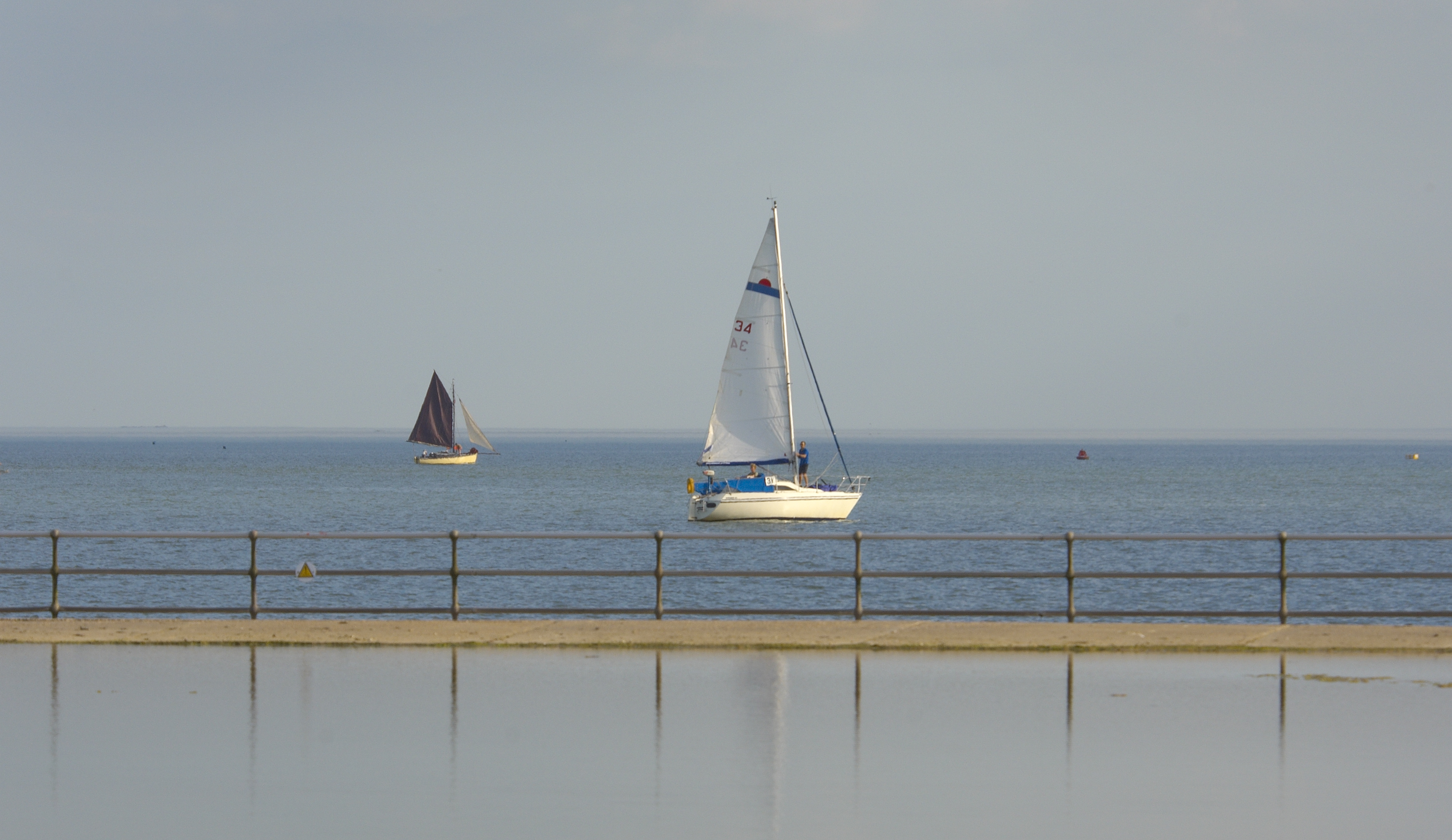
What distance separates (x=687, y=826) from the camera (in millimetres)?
9164

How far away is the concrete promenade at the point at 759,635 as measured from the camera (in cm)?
1705

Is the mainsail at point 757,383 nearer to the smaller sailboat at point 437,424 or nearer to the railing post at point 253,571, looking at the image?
the railing post at point 253,571

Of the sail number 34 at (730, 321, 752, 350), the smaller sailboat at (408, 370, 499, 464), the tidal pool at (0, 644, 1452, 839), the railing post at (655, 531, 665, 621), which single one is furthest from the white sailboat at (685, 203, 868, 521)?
the smaller sailboat at (408, 370, 499, 464)

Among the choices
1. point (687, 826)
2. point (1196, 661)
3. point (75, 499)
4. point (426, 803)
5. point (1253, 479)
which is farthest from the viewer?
Result: point (1253, 479)

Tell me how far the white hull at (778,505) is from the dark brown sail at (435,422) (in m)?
120

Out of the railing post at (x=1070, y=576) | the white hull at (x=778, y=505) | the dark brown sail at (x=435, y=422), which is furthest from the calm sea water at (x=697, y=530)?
the dark brown sail at (x=435, y=422)

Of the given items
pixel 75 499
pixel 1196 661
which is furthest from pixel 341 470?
pixel 1196 661

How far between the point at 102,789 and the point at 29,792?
44cm

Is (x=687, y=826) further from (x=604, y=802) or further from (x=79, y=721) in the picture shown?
(x=79, y=721)

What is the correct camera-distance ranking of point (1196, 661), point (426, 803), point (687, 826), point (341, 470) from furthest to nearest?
point (341, 470) → point (1196, 661) → point (426, 803) → point (687, 826)

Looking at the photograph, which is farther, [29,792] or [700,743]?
[700,743]

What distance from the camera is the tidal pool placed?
937 cm

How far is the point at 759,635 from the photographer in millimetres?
17531

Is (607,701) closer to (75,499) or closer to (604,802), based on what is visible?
(604,802)
